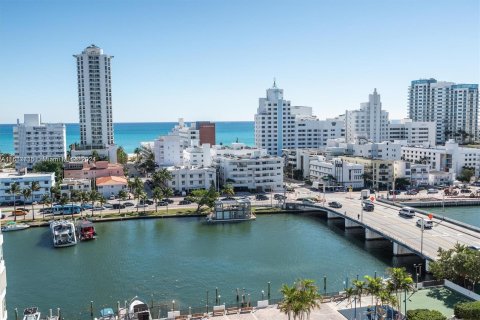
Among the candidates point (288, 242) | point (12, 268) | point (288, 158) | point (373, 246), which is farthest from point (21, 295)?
point (288, 158)

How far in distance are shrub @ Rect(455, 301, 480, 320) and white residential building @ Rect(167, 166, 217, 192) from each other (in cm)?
5229

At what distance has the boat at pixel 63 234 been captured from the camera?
159 ft

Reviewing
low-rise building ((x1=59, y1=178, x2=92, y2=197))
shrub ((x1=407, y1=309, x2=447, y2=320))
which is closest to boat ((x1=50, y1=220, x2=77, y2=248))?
low-rise building ((x1=59, y1=178, x2=92, y2=197))

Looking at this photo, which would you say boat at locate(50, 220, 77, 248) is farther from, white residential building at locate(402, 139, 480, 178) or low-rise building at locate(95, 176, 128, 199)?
white residential building at locate(402, 139, 480, 178)

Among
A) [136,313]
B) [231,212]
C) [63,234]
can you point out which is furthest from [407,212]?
[63,234]

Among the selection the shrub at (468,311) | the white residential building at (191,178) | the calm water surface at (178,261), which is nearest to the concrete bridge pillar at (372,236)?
the calm water surface at (178,261)

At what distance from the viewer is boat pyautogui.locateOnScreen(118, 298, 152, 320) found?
29.9 meters

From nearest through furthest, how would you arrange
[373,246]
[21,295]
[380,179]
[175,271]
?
[21,295], [175,271], [373,246], [380,179]

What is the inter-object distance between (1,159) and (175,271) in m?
92.1

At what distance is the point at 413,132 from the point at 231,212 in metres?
71.1

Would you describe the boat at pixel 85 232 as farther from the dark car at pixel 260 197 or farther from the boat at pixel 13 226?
the dark car at pixel 260 197

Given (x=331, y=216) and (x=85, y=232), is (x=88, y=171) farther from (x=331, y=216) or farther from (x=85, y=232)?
(x=331, y=216)

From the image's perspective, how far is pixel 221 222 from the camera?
59.7m

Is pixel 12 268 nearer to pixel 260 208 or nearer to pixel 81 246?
pixel 81 246
